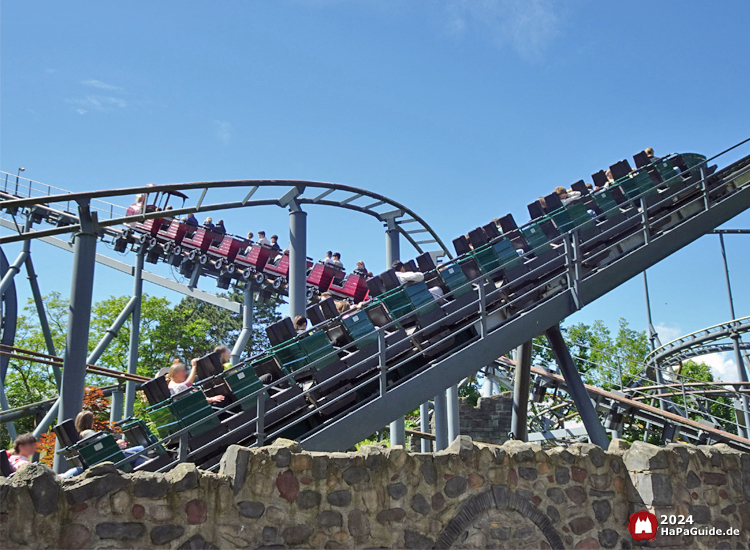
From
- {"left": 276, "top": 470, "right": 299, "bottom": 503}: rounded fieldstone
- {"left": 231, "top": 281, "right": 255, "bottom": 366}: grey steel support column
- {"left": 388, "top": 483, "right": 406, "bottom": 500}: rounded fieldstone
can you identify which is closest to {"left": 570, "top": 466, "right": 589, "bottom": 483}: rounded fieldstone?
{"left": 388, "top": 483, "right": 406, "bottom": 500}: rounded fieldstone

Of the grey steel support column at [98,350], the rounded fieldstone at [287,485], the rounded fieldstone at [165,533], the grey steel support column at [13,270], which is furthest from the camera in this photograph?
the grey steel support column at [13,270]

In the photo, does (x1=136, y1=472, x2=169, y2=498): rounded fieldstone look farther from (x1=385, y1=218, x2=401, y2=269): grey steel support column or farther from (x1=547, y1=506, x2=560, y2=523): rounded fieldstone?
(x1=385, y1=218, x2=401, y2=269): grey steel support column

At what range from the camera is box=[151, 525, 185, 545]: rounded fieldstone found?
394cm

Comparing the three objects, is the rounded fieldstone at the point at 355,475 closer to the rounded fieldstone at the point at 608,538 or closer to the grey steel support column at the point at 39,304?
the rounded fieldstone at the point at 608,538

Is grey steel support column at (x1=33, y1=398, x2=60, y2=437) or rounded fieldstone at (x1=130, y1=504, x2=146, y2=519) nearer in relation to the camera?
rounded fieldstone at (x1=130, y1=504, x2=146, y2=519)

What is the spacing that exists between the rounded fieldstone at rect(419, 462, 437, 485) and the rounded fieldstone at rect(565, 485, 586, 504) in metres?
1.18

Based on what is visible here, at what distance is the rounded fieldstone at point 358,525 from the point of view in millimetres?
4449

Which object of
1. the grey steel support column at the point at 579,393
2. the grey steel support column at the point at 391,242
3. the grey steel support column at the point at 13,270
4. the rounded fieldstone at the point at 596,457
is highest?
the grey steel support column at the point at 13,270

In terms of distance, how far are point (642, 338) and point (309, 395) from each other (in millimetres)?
45871

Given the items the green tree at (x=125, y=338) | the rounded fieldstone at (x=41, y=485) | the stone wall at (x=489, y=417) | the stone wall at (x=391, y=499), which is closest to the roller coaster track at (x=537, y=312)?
the stone wall at (x=391, y=499)

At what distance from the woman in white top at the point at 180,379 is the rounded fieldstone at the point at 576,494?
3.11 meters

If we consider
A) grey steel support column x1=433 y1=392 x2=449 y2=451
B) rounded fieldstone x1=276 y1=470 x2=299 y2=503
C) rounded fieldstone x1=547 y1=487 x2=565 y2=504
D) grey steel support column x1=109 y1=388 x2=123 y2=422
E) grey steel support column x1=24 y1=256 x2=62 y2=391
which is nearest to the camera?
rounded fieldstone x1=276 y1=470 x2=299 y2=503

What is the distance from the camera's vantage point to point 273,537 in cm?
423

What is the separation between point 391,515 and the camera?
455 cm
